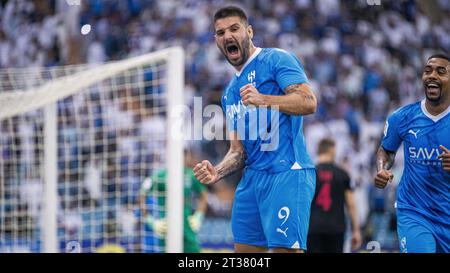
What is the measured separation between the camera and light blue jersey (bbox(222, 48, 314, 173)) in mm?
5449

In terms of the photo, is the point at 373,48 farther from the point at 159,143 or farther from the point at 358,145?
the point at 159,143

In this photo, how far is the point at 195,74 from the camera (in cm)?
1459

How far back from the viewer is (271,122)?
18.1ft

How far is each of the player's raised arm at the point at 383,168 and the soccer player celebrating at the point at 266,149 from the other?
0.49 meters

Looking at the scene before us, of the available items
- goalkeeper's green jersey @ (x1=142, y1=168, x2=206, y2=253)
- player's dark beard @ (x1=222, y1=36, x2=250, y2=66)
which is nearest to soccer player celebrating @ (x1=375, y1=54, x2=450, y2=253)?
player's dark beard @ (x1=222, y1=36, x2=250, y2=66)

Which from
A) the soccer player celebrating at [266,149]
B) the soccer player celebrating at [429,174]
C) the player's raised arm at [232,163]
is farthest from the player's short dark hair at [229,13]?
the soccer player celebrating at [429,174]

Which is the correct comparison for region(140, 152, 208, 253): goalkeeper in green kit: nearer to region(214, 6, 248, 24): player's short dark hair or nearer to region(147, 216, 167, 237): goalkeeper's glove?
region(147, 216, 167, 237): goalkeeper's glove

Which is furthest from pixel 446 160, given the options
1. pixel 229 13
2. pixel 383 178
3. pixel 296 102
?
pixel 229 13

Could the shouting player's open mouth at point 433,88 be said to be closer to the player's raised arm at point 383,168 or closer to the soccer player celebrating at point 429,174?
the soccer player celebrating at point 429,174

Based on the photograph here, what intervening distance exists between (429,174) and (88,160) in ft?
21.5

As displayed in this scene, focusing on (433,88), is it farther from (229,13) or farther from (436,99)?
(229,13)

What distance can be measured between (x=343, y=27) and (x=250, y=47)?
32.6 ft

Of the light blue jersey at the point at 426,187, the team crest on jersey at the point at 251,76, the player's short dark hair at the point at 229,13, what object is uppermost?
the player's short dark hair at the point at 229,13

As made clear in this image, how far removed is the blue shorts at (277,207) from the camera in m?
5.34
